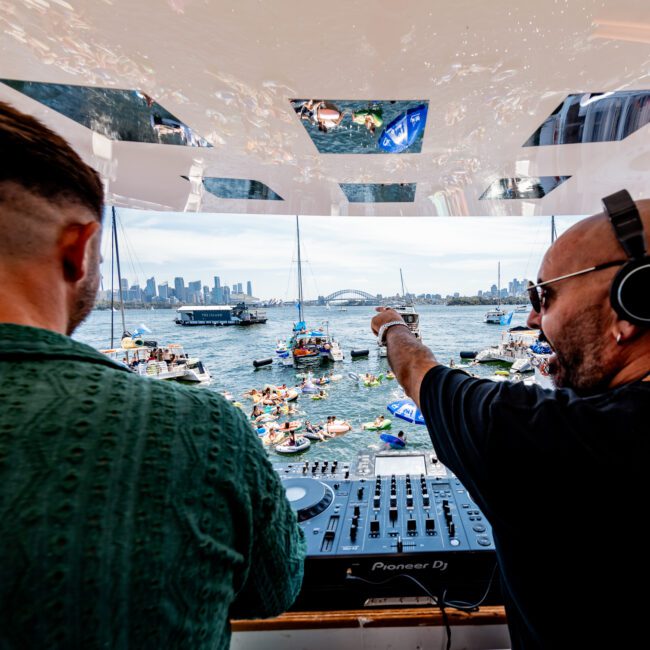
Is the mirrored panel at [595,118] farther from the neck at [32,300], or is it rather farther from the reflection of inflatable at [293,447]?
the reflection of inflatable at [293,447]

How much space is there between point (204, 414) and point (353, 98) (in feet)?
3.09

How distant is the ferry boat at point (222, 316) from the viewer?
82.0 feet

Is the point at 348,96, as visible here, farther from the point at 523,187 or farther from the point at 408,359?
the point at 523,187

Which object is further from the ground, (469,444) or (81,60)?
(81,60)

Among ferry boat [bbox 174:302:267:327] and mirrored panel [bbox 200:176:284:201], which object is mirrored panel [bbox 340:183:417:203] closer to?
mirrored panel [bbox 200:176:284:201]

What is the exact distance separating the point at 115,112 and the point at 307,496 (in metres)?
1.35

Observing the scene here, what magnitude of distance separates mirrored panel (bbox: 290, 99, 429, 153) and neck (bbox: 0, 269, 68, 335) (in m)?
0.83

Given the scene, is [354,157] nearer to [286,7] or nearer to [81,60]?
[286,7]

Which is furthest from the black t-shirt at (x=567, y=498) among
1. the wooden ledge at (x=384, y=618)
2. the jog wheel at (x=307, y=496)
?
the jog wheel at (x=307, y=496)

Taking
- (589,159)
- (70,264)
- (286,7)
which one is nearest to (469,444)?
(70,264)

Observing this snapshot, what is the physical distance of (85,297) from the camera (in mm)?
427

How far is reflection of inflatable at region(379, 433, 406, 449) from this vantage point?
322 cm

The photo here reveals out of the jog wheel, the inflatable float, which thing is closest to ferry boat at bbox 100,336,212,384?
the inflatable float

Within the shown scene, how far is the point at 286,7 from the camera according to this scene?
2.17 ft
